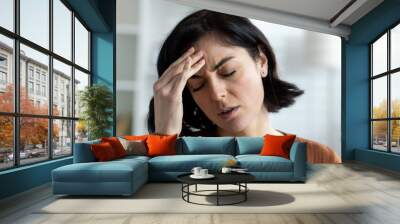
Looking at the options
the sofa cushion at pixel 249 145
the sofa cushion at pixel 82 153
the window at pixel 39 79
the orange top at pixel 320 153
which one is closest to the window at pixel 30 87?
the window at pixel 39 79

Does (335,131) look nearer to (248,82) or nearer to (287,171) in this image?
(248,82)

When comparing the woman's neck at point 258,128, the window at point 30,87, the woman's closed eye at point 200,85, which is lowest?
the woman's neck at point 258,128

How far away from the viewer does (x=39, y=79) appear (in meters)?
6.03

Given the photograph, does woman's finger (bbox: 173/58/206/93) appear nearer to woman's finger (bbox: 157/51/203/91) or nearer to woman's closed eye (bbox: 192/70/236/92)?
woman's finger (bbox: 157/51/203/91)

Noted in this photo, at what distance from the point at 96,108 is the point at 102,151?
2490 mm

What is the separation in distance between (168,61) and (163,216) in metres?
4.96

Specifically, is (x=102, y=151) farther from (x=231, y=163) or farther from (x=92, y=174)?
(x=231, y=163)

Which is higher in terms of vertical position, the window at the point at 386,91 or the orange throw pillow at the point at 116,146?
the window at the point at 386,91

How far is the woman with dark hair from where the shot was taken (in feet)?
26.9

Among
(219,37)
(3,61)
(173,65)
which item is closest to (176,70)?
(173,65)

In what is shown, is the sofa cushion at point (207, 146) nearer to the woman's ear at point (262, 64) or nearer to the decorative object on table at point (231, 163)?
the decorative object on table at point (231, 163)

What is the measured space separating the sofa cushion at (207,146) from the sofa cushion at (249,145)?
0.37 ft

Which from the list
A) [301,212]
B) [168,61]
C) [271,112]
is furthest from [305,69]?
[301,212]

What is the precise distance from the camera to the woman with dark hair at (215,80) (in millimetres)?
8203
